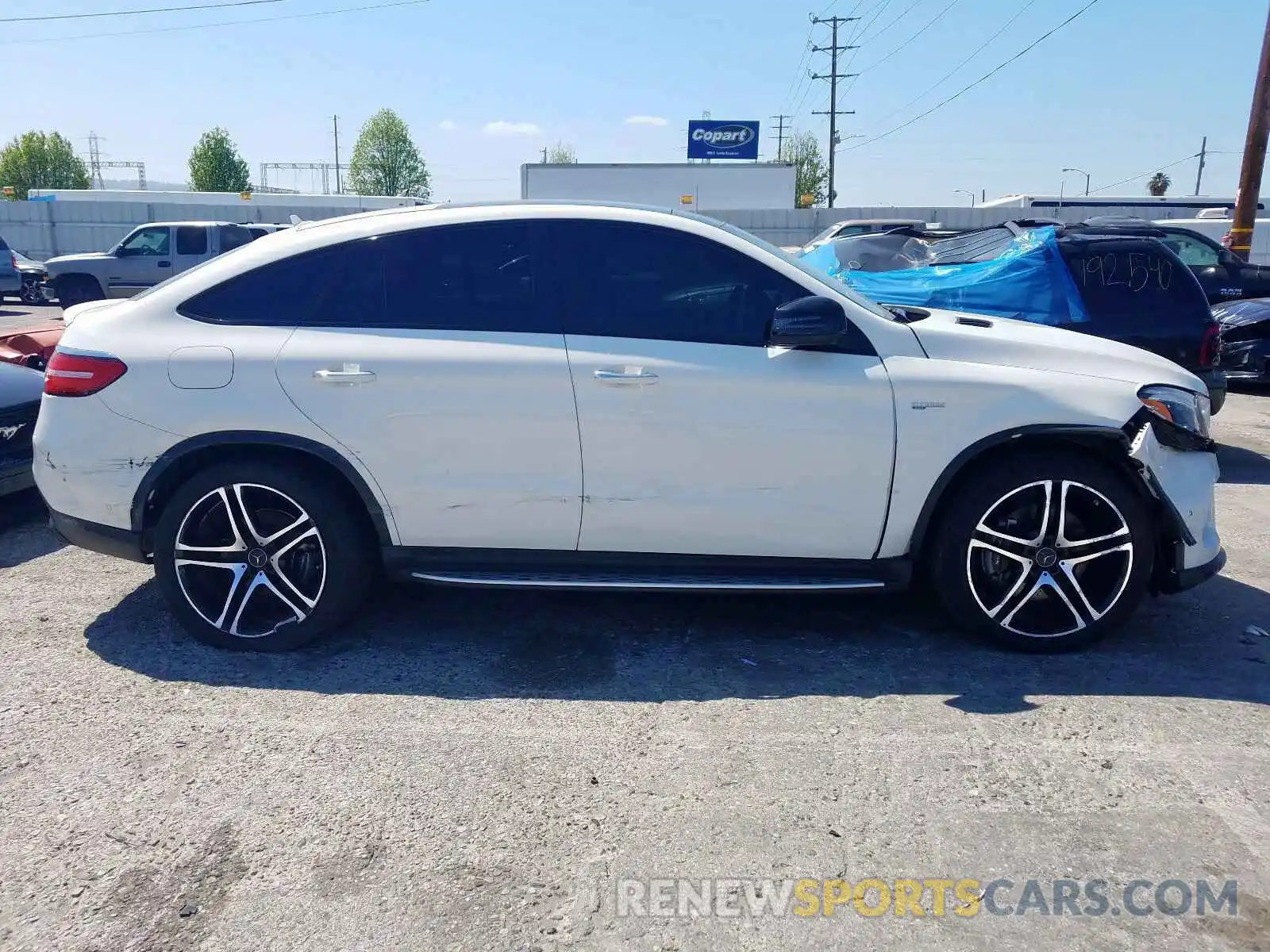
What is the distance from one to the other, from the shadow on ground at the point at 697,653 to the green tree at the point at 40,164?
90.2m

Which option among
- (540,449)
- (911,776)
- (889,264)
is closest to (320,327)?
(540,449)

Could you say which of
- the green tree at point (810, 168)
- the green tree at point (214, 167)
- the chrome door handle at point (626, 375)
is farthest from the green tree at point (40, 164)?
the chrome door handle at point (626, 375)

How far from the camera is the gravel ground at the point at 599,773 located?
2.62m

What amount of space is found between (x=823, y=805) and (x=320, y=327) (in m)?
2.63

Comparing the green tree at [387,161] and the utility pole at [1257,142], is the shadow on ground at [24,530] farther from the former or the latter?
the green tree at [387,161]

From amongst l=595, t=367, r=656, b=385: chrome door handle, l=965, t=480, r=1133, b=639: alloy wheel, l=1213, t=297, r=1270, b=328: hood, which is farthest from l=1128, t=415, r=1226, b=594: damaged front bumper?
l=1213, t=297, r=1270, b=328: hood

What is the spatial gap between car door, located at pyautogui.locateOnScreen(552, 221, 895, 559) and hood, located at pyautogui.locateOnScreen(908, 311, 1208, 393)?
1.09ft

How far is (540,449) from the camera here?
402 centimetres

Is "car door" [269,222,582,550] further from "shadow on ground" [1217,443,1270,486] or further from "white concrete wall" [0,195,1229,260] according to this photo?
"white concrete wall" [0,195,1229,260]

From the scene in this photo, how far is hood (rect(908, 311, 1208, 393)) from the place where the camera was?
161 inches

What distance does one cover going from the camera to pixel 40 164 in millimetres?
81438

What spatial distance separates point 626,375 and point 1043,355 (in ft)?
5.57

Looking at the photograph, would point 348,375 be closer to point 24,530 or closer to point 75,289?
point 24,530

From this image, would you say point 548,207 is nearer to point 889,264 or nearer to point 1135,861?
point 1135,861
